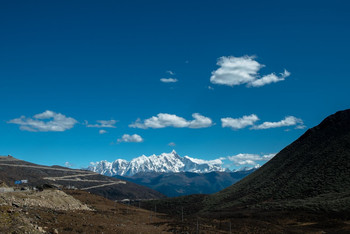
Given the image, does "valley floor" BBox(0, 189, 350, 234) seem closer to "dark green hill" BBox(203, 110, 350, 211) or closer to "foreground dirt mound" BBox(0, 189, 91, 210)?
"foreground dirt mound" BBox(0, 189, 91, 210)

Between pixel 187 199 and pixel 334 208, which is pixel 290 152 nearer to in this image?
pixel 187 199

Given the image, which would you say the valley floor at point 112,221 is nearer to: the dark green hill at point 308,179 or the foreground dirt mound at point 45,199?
the foreground dirt mound at point 45,199

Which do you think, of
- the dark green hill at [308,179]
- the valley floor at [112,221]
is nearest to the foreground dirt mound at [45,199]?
the valley floor at [112,221]

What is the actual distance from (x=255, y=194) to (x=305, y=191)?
18.3 meters

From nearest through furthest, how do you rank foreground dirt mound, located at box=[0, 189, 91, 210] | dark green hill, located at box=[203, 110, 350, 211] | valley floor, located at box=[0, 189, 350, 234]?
valley floor, located at box=[0, 189, 350, 234] < foreground dirt mound, located at box=[0, 189, 91, 210] < dark green hill, located at box=[203, 110, 350, 211]

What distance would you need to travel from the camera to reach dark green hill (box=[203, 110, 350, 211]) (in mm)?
76700

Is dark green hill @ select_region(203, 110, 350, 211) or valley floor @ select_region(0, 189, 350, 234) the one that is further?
dark green hill @ select_region(203, 110, 350, 211)

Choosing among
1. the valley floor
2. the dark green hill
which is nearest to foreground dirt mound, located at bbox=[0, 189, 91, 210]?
the valley floor

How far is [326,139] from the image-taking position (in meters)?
130

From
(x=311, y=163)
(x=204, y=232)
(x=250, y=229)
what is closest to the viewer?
(x=204, y=232)

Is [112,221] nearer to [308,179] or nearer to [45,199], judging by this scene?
[45,199]

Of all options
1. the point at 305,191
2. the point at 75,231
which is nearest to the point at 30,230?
the point at 75,231

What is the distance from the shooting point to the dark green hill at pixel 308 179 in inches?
3020

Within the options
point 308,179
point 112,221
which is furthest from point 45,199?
point 308,179
